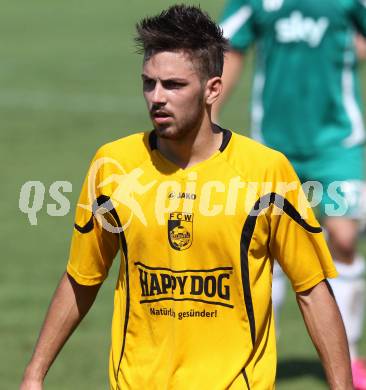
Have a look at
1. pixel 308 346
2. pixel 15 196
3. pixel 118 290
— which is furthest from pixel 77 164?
pixel 118 290

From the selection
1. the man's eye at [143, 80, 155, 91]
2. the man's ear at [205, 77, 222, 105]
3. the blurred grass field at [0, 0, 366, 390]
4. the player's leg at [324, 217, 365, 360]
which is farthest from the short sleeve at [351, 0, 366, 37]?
the man's eye at [143, 80, 155, 91]

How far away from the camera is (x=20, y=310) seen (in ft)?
30.5

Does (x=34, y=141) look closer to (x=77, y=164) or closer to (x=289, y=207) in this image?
(x=77, y=164)

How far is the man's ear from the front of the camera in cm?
478

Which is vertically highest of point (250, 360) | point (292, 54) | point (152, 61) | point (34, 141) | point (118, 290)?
point (34, 141)

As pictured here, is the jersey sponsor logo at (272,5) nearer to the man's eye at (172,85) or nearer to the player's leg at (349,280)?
the player's leg at (349,280)

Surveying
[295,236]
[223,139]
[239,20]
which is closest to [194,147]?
[223,139]

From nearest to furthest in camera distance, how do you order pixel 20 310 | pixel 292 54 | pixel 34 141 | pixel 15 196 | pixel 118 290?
1. pixel 118 290
2. pixel 292 54
3. pixel 20 310
4. pixel 15 196
5. pixel 34 141

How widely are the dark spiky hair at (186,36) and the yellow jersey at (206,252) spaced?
13.7 inches

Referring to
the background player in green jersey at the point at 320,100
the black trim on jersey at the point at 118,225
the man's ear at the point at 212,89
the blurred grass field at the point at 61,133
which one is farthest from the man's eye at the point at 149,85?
the blurred grass field at the point at 61,133

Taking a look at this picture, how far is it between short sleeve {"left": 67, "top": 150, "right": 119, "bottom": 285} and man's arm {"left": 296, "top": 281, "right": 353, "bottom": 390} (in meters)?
0.79

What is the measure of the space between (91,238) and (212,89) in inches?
28.7

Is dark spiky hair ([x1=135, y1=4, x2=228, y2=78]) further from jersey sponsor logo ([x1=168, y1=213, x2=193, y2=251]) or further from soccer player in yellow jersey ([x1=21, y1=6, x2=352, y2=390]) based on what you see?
jersey sponsor logo ([x1=168, y1=213, x2=193, y2=251])

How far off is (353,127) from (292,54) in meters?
0.56
